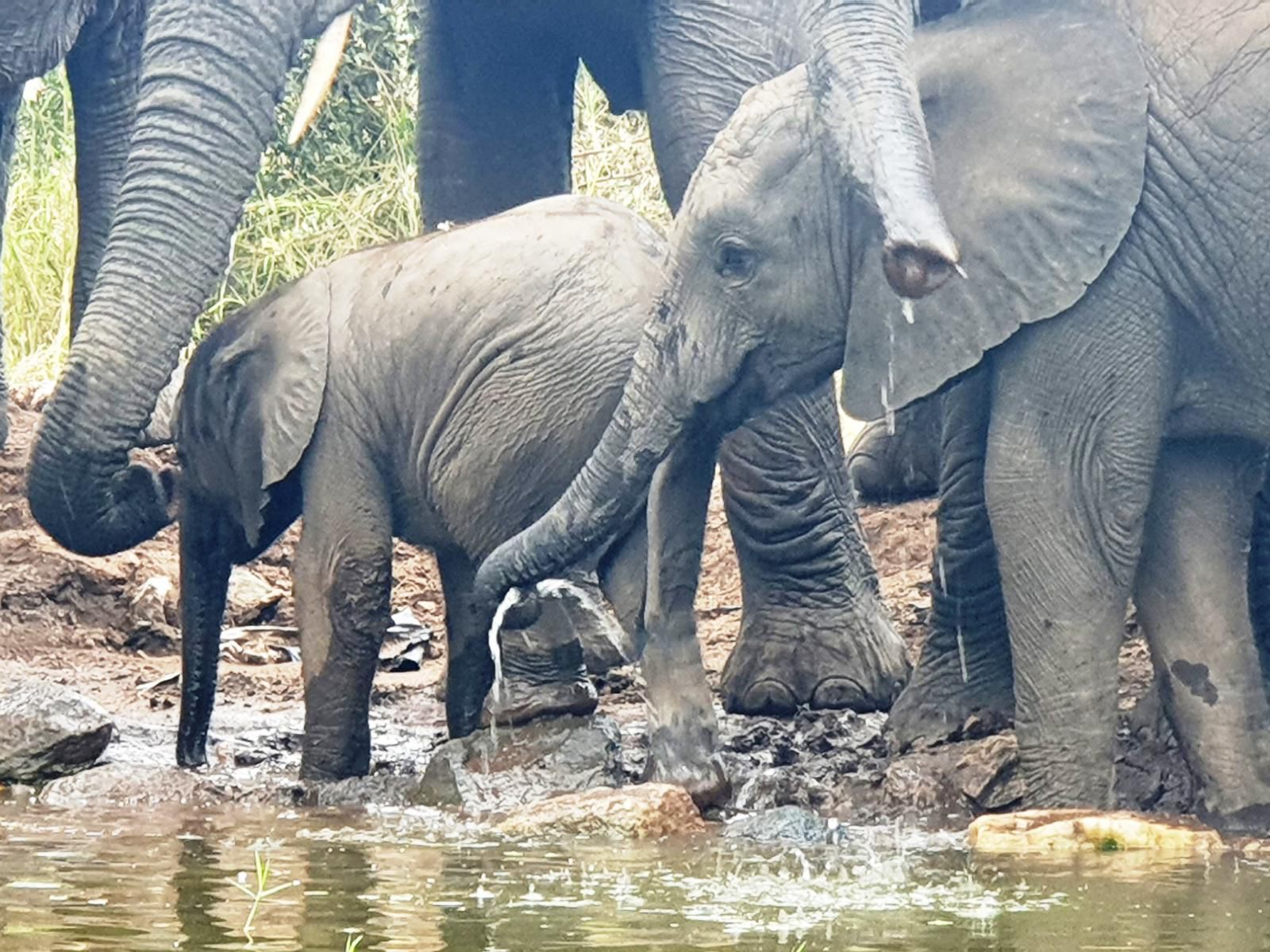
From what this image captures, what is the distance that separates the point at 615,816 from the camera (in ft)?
19.1

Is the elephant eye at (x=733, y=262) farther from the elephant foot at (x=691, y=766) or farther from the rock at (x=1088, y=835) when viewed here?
the rock at (x=1088, y=835)

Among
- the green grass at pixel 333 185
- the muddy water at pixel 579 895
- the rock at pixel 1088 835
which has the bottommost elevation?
the muddy water at pixel 579 895

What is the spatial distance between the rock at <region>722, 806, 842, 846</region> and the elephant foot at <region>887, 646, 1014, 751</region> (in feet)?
2.72

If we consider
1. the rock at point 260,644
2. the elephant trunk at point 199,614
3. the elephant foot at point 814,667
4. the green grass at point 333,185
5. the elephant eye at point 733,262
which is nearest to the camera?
the elephant eye at point 733,262

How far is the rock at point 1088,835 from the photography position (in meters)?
5.49

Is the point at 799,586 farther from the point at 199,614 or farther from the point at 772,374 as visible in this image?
the point at 199,614

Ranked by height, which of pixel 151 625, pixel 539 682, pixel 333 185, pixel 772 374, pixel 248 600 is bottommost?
pixel 539 682

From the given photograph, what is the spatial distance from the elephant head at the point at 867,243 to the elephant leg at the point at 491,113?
2.46 m

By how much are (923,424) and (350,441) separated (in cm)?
297

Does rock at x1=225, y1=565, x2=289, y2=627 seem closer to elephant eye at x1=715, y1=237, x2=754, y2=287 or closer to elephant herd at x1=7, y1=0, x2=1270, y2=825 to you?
elephant herd at x1=7, y1=0, x2=1270, y2=825

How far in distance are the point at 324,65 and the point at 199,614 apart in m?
2.33

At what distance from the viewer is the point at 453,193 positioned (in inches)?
338

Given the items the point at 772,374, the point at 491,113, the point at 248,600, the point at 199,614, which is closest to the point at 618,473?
the point at 772,374

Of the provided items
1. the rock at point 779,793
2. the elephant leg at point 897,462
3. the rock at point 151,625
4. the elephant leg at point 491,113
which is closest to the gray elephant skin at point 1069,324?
the rock at point 779,793
